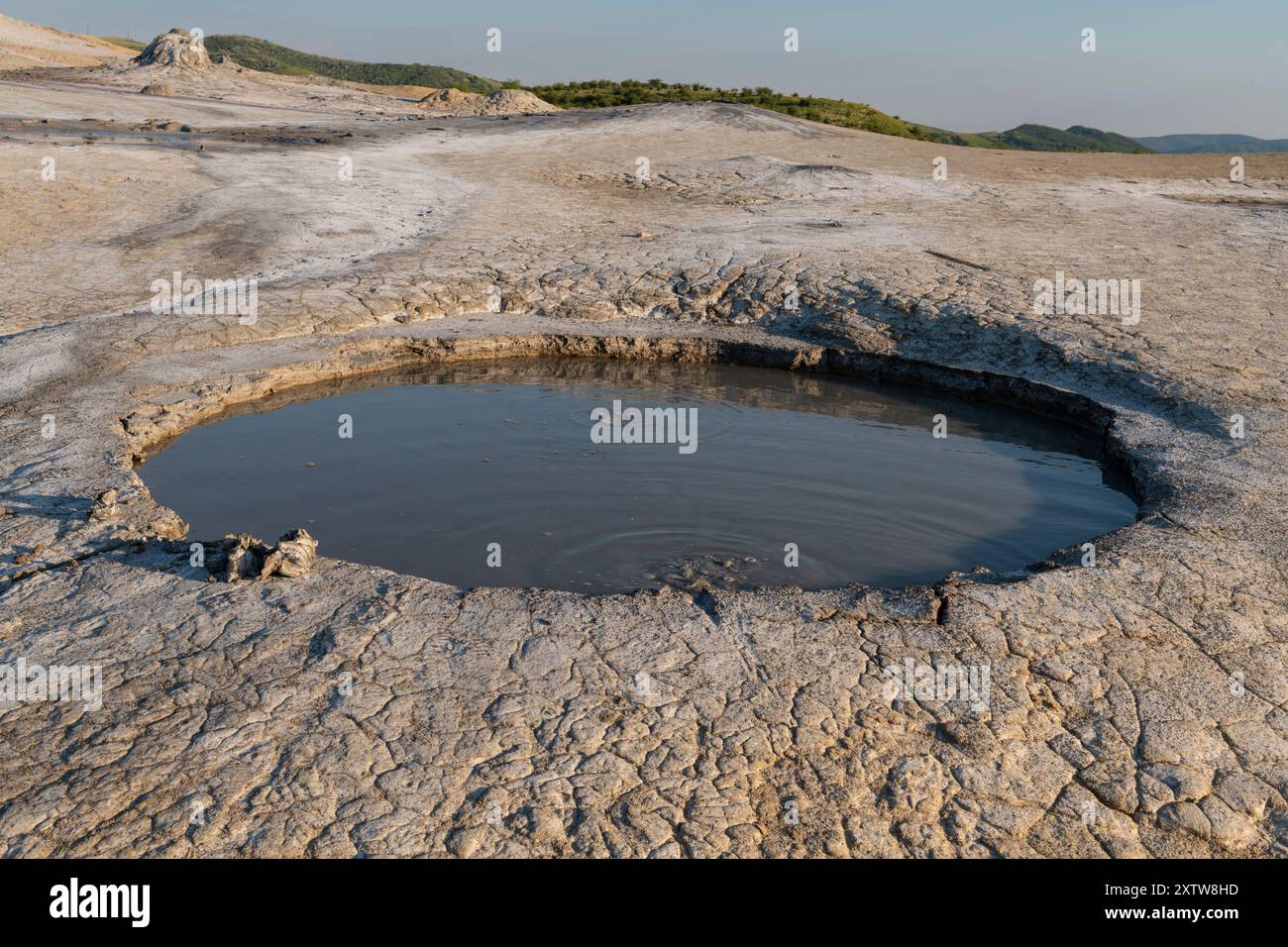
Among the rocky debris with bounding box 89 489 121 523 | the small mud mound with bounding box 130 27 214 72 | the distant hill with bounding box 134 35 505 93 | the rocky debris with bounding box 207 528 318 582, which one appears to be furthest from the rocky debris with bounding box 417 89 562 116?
the distant hill with bounding box 134 35 505 93

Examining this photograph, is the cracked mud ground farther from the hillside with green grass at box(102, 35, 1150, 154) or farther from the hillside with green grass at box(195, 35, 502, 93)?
the hillside with green grass at box(195, 35, 502, 93)

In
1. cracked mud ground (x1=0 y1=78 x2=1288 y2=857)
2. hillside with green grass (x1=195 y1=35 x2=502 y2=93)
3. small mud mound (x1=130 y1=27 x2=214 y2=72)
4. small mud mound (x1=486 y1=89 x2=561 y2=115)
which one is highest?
hillside with green grass (x1=195 y1=35 x2=502 y2=93)

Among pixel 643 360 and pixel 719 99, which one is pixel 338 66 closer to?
pixel 719 99

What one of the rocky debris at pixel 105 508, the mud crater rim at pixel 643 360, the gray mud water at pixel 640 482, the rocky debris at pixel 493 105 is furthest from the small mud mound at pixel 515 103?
the rocky debris at pixel 105 508

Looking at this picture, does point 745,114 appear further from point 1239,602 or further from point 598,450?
point 1239,602

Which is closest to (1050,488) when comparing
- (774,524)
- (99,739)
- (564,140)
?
(774,524)
